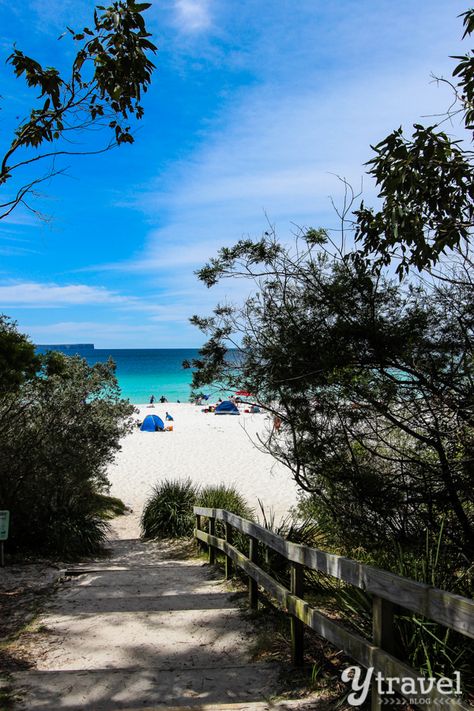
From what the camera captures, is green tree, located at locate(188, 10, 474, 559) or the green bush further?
the green bush

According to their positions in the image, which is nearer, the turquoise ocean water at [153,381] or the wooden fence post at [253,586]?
the wooden fence post at [253,586]

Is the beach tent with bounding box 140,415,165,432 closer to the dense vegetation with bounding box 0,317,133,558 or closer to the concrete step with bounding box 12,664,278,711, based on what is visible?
the dense vegetation with bounding box 0,317,133,558

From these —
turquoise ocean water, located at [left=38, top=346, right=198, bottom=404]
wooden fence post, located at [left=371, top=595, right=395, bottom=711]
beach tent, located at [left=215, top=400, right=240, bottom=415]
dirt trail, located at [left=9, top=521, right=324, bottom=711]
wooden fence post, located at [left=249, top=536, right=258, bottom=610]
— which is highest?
turquoise ocean water, located at [left=38, top=346, right=198, bottom=404]

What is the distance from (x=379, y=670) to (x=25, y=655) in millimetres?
2789

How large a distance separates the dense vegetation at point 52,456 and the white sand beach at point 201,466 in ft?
7.52

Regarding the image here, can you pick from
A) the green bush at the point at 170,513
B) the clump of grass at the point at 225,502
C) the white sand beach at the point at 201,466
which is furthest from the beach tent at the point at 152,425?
the clump of grass at the point at 225,502

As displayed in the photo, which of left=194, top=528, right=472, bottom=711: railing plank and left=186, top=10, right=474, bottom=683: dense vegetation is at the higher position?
left=186, top=10, right=474, bottom=683: dense vegetation

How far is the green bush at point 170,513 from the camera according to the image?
11.0 m

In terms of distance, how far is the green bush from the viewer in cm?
1105

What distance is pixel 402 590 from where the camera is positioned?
2488mm

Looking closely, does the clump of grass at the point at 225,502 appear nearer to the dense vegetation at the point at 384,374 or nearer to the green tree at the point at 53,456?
the green tree at the point at 53,456

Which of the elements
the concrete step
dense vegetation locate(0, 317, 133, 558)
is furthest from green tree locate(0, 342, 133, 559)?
the concrete step

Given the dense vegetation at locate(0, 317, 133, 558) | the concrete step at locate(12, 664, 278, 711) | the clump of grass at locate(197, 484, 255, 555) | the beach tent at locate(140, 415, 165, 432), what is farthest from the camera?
the beach tent at locate(140, 415, 165, 432)

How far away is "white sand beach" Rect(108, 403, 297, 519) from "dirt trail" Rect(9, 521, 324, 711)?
5.99 metres
